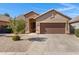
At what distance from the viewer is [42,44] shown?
A: 521 inches

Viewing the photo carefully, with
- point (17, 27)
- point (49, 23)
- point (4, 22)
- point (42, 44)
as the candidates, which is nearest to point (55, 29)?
point (49, 23)

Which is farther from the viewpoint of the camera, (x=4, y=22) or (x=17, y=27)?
(x=17, y=27)

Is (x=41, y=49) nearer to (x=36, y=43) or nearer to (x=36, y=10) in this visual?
(x=36, y=43)

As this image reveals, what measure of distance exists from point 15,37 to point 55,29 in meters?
3.18

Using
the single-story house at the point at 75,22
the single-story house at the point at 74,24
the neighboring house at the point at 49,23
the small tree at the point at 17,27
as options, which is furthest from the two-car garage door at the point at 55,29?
the small tree at the point at 17,27

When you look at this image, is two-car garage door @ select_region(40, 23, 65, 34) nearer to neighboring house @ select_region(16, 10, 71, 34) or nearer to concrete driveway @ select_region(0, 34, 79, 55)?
neighboring house @ select_region(16, 10, 71, 34)

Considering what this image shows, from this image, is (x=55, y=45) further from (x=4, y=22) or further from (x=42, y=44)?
(x=4, y=22)

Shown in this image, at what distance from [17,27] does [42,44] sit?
87.4 inches

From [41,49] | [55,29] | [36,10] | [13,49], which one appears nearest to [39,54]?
[41,49]

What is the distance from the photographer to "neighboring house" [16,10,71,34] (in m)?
13.7

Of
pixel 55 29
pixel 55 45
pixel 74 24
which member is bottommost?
pixel 55 45

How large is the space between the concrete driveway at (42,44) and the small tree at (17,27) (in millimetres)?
452

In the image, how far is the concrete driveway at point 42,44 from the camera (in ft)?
39.7

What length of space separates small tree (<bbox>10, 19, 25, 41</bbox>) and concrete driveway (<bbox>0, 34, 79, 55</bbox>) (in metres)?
0.45
